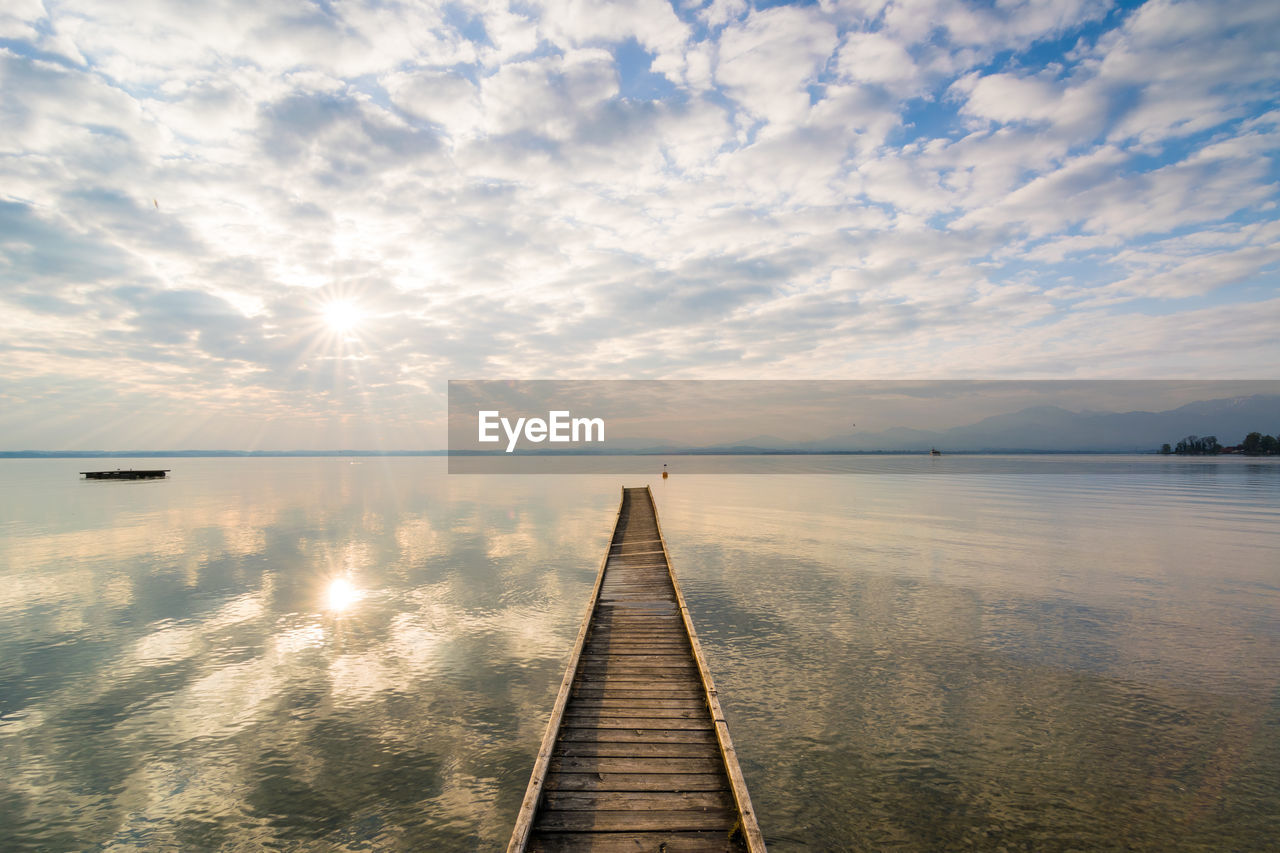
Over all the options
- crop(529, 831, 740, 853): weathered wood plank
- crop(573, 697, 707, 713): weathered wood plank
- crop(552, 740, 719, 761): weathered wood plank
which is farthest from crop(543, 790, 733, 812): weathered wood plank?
crop(573, 697, 707, 713): weathered wood plank

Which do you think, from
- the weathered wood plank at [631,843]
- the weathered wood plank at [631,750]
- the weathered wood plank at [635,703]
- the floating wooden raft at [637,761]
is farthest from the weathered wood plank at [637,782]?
the weathered wood plank at [635,703]

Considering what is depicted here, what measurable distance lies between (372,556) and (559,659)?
73.6ft

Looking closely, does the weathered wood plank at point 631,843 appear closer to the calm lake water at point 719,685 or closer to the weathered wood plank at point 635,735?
the weathered wood plank at point 635,735

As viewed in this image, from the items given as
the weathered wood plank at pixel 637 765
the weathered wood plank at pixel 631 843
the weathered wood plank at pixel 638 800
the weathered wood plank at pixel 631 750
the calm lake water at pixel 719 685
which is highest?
the weathered wood plank at pixel 631 750

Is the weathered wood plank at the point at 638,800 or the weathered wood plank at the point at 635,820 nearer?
the weathered wood plank at the point at 635,820

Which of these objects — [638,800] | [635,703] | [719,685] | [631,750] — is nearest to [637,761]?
[631,750]

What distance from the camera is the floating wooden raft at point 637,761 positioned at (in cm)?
802

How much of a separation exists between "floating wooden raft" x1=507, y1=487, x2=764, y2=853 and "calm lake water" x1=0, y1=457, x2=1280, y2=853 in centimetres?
201

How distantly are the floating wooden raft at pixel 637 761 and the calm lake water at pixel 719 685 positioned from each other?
6.59ft

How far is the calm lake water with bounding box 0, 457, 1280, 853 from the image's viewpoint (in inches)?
423

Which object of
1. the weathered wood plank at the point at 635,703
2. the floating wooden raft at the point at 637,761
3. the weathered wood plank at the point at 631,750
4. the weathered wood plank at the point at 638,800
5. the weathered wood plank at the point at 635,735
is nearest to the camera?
the floating wooden raft at the point at 637,761

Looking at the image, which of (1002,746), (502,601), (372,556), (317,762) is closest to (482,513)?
(372,556)

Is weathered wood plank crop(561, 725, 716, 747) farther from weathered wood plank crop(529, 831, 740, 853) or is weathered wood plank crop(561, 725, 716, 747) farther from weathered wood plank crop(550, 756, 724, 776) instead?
weathered wood plank crop(529, 831, 740, 853)

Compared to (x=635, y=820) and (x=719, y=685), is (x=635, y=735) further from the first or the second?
(x=719, y=685)
